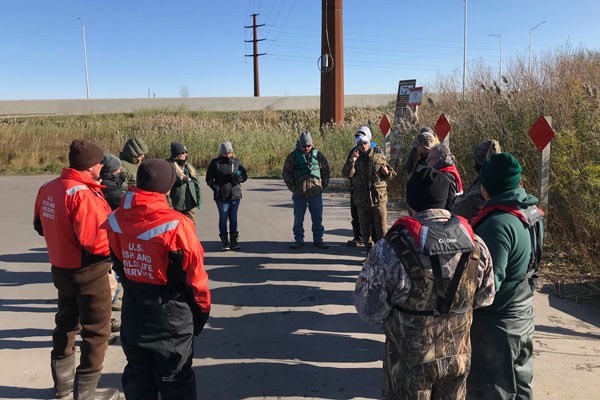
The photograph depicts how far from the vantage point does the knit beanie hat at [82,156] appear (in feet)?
11.5

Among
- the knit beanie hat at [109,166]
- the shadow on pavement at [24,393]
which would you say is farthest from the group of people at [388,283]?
the knit beanie hat at [109,166]

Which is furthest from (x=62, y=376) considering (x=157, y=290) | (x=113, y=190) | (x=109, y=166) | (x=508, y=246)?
(x=508, y=246)

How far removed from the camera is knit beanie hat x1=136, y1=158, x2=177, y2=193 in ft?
9.10

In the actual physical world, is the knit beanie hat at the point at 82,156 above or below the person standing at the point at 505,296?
above

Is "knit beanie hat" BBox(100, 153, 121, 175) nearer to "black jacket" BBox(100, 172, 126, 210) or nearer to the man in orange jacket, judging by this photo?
"black jacket" BBox(100, 172, 126, 210)

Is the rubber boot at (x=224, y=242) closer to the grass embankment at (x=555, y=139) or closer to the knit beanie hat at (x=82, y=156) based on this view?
the knit beanie hat at (x=82, y=156)

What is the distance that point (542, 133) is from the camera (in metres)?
6.33

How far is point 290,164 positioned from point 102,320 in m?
4.53

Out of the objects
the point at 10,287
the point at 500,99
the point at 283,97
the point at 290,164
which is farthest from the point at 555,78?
the point at 283,97

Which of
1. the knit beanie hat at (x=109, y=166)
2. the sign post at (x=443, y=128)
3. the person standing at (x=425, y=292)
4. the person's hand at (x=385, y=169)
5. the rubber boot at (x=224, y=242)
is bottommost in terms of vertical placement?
the rubber boot at (x=224, y=242)

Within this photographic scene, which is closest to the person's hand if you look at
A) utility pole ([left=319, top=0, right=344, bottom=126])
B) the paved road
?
the paved road

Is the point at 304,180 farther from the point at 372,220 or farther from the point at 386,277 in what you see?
the point at 386,277

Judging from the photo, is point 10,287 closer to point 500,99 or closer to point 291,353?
point 291,353

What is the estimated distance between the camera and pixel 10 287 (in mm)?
5863
